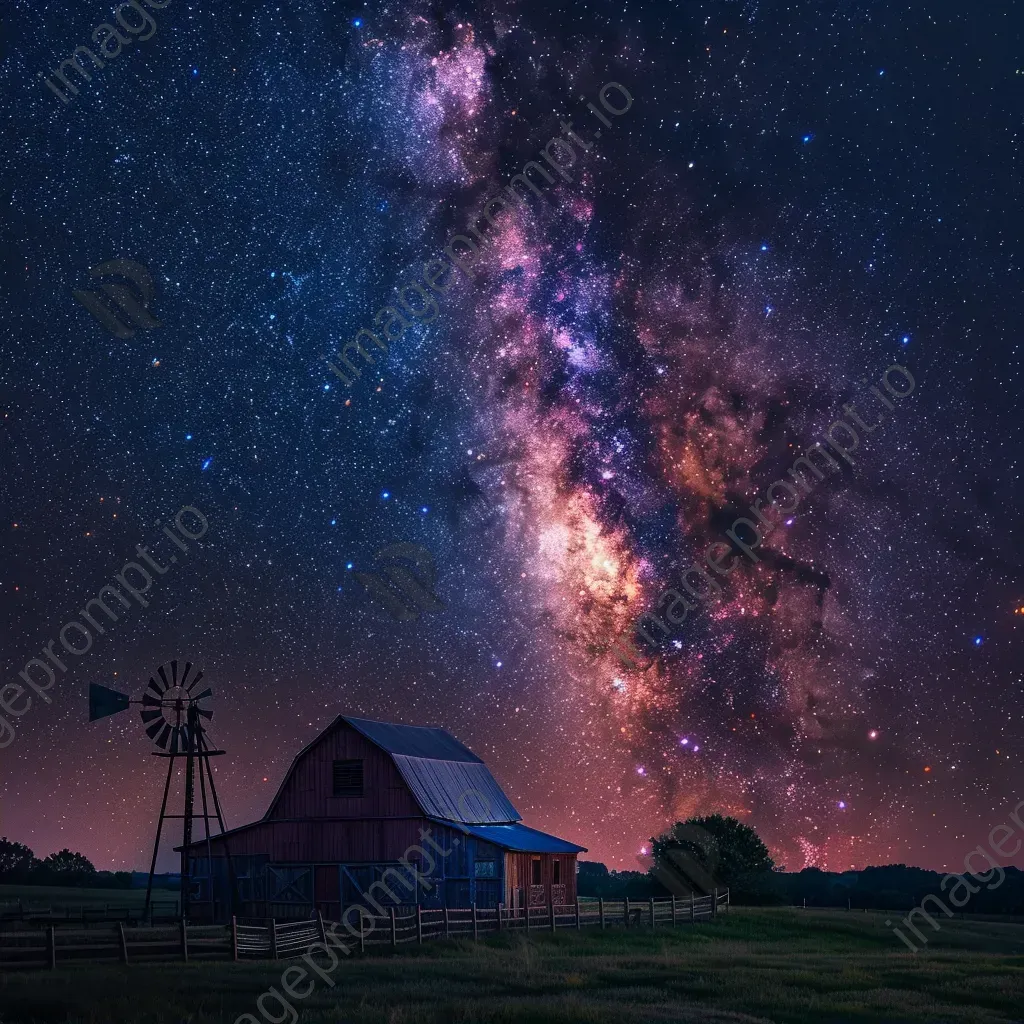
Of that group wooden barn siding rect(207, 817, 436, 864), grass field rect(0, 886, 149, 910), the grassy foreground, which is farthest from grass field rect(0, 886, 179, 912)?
the grassy foreground

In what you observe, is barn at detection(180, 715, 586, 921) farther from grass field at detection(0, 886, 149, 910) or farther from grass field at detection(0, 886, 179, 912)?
grass field at detection(0, 886, 149, 910)

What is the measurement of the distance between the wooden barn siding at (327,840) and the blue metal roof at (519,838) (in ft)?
5.41

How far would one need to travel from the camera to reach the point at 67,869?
9238 cm

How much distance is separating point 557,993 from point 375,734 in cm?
2361

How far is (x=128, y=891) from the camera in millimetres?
78000

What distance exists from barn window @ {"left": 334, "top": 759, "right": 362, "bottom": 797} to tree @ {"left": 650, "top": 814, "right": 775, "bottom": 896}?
2480cm

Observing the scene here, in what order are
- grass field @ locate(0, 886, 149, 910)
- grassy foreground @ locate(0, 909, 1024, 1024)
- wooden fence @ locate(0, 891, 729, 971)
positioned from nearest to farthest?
1. grassy foreground @ locate(0, 909, 1024, 1024)
2. wooden fence @ locate(0, 891, 729, 971)
3. grass field @ locate(0, 886, 149, 910)

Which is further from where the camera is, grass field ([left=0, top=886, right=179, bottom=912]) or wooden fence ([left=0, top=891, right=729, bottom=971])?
grass field ([left=0, top=886, right=179, bottom=912])

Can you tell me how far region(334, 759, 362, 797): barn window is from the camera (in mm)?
45344

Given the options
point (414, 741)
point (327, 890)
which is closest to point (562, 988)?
point (327, 890)

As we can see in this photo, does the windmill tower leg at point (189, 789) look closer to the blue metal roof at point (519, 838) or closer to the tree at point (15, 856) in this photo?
the blue metal roof at point (519, 838)

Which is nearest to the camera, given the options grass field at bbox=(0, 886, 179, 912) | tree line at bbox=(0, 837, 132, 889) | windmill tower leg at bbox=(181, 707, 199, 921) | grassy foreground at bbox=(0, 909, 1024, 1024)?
grassy foreground at bbox=(0, 909, 1024, 1024)

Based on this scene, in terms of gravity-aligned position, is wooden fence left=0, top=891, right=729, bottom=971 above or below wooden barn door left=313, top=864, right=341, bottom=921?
below

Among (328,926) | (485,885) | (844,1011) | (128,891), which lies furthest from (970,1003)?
(128,891)
